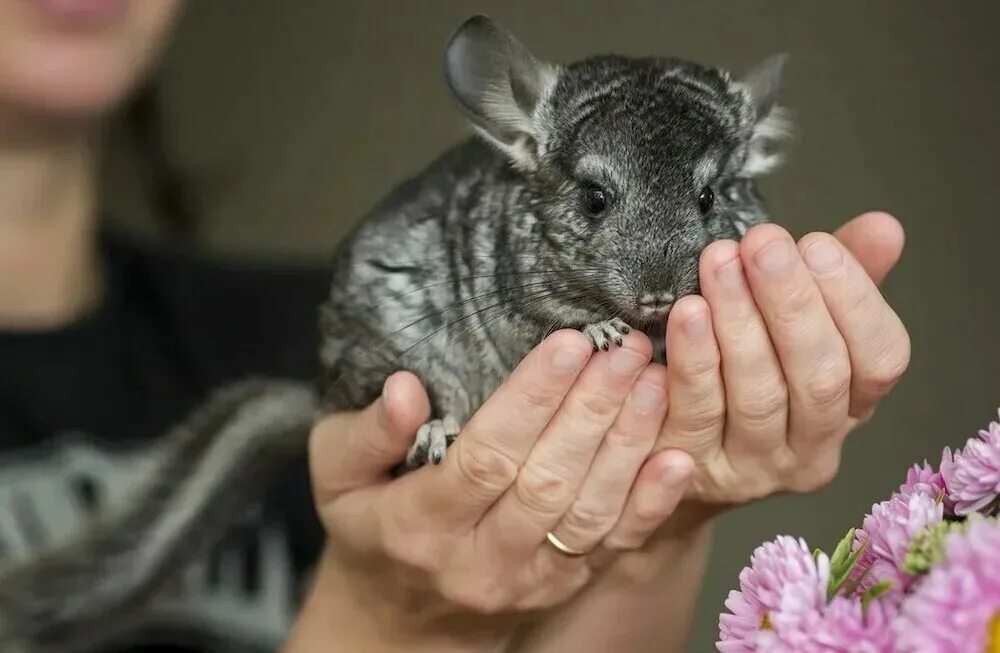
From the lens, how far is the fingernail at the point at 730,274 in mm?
813

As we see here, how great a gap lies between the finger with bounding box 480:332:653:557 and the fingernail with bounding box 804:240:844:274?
16 cm

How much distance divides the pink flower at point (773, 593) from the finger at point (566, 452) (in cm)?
40

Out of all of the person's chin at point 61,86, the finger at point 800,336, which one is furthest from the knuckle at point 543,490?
the person's chin at point 61,86

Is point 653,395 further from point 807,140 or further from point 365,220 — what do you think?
point 807,140

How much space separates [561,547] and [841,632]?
601 millimetres

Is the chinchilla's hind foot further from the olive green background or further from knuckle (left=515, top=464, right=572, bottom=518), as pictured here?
the olive green background

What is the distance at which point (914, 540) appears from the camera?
427 mm

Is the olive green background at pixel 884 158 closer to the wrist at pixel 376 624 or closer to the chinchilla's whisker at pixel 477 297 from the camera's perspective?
the wrist at pixel 376 624

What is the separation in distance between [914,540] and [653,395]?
48 centimetres

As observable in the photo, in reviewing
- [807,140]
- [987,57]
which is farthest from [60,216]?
[987,57]

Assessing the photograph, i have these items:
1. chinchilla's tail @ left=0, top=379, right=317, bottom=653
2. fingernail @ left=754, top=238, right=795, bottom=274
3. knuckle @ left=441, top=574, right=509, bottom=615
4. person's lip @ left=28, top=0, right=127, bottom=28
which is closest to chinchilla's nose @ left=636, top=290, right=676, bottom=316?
fingernail @ left=754, top=238, right=795, bottom=274

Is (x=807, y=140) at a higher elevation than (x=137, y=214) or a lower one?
higher

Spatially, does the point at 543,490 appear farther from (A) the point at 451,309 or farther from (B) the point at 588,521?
(A) the point at 451,309

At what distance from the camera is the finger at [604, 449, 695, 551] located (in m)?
0.91
